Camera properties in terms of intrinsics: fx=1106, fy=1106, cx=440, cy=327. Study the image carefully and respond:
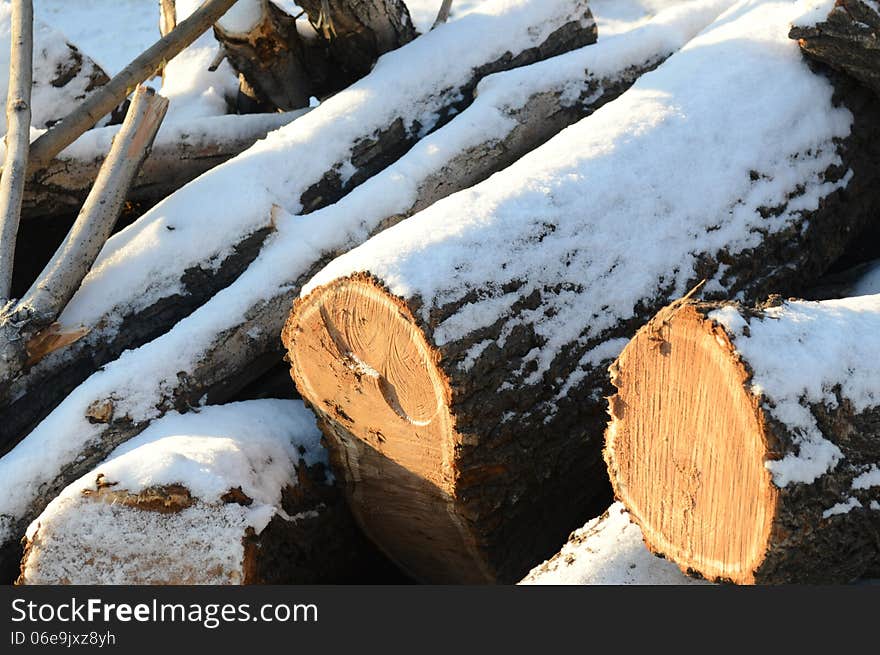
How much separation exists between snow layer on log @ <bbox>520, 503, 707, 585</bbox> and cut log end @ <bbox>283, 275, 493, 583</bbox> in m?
0.37

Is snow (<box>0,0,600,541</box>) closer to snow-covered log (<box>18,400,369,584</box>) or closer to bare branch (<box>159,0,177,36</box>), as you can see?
snow-covered log (<box>18,400,369,584</box>)

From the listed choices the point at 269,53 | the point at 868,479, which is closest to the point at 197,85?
the point at 269,53

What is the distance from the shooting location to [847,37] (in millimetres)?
3359

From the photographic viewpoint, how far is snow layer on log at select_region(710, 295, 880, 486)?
6.97 ft

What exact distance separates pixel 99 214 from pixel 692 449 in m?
2.18

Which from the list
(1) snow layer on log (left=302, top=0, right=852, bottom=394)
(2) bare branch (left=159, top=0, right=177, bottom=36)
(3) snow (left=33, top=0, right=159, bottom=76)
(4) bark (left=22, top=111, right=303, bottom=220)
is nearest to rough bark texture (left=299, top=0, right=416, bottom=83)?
(4) bark (left=22, top=111, right=303, bottom=220)

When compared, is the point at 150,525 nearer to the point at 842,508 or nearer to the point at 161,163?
Result: the point at 842,508

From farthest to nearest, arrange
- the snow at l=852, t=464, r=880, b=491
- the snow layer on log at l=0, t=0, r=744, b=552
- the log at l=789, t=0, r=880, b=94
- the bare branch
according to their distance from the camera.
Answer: the bare branch < the log at l=789, t=0, r=880, b=94 < the snow layer on log at l=0, t=0, r=744, b=552 < the snow at l=852, t=464, r=880, b=491

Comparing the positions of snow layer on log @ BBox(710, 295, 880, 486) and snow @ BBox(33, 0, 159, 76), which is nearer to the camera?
snow layer on log @ BBox(710, 295, 880, 486)

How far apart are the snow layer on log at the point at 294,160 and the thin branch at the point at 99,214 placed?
0.07 m

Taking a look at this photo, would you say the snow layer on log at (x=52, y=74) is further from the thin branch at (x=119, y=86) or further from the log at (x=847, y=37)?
the log at (x=847, y=37)

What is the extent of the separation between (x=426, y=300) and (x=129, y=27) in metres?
5.93

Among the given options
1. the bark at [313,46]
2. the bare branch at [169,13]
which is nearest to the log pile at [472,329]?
the bark at [313,46]

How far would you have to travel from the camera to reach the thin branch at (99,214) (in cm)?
334
